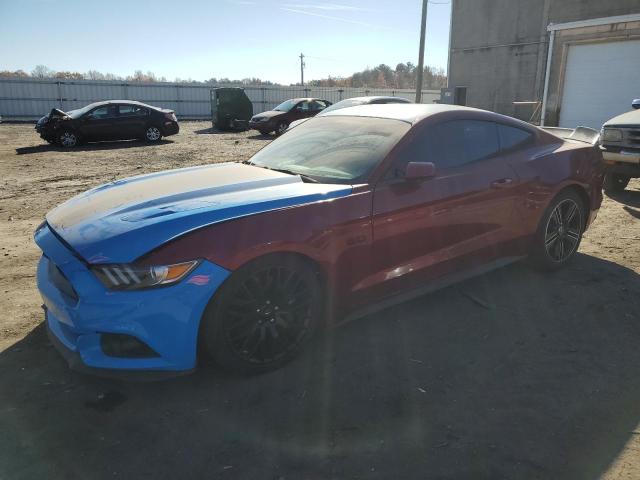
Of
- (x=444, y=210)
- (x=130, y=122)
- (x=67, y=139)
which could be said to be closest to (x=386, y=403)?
(x=444, y=210)

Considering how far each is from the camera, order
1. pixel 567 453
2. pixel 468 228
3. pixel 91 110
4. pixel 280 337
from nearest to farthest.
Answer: pixel 567 453, pixel 280 337, pixel 468 228, pixel 91 110

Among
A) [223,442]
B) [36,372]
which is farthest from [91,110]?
[223,442]

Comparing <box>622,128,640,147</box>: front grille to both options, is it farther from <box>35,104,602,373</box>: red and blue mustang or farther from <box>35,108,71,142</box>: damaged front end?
<box>35,108,71,142</box>: damaged front end

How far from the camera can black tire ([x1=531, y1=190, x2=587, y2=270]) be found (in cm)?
442

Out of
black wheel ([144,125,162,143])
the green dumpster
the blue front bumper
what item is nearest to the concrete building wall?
the green dumpster

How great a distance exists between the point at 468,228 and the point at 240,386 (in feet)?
6.86

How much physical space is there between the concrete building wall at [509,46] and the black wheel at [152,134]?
47.1ft

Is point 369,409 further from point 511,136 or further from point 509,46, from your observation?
point 509,46

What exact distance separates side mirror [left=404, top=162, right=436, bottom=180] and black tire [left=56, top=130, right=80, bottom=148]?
48.7ft

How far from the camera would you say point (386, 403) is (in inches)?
107

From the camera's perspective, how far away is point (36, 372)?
3014 millimetres

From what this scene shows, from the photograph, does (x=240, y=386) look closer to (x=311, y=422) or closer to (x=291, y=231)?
(x=311, y=422)

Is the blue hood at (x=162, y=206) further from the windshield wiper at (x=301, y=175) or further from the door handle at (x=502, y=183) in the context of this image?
the door handle at (x=502, y=183)

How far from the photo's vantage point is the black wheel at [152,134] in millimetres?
16953
